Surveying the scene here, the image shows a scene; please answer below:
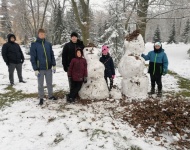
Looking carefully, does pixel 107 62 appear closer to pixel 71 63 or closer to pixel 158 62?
pixel 71 63

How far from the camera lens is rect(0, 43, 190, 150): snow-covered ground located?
4191 millimetres

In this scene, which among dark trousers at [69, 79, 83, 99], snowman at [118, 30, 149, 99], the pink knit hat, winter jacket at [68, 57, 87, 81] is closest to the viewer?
winter jacket at [68, 57, 87, 81]

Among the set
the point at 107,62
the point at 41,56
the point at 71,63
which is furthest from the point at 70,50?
the point at 107,62

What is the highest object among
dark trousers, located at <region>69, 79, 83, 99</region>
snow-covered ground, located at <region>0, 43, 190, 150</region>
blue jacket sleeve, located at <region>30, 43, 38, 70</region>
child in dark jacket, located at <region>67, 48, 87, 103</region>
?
blue jacket sleeve, located at <region>30, 43, 38, 70</region>

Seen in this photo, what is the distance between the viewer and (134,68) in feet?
21.3

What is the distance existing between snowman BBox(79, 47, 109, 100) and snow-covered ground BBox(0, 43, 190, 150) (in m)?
→ 0.32

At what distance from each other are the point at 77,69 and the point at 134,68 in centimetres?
181

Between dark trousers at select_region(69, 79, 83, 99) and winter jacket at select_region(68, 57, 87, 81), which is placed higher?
winter jacket at select_region(68, 57, 87, 81)

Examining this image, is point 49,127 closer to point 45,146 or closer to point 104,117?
point 45,146

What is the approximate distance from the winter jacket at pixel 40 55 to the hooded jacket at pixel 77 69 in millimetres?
698

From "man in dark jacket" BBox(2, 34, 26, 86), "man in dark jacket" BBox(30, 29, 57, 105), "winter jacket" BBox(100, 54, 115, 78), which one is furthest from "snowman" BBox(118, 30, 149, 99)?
"man in dark jacket" BBox(2, 34, 26, 86)

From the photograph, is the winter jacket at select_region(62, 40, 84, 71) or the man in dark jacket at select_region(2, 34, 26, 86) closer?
the winter jacket at select_region(62, 40, 84, 71)

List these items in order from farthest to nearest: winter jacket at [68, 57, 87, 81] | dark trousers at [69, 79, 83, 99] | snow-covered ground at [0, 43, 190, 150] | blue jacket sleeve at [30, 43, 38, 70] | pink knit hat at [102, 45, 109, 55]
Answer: pink knit hat at [102, 45, 109, 55] < dark trousers at [69, 79, 83, 99] < winter jacket at [68, 57, 87, 81] < blue jacket sleeve at [30, 43, 38, 70] < snow-covered ground at [0, 43, 190, 150]

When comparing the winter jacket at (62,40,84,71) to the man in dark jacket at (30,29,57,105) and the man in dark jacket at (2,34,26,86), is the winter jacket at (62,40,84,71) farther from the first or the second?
the man in dark jacket at (2,34,26,86)
